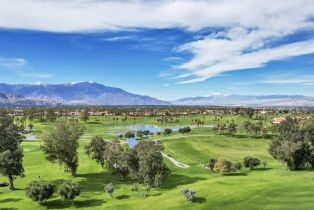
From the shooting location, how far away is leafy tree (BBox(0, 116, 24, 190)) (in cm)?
9706

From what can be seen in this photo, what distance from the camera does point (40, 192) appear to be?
8394 centimetres

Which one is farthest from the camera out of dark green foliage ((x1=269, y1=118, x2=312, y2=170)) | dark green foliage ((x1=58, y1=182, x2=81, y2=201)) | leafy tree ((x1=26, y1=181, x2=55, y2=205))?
dark green foliage ((x1=269, y1=118, x2=312, y2=170))

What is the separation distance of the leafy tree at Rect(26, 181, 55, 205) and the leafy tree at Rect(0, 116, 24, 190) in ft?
47.1

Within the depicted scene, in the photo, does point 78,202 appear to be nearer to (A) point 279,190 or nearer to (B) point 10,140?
(B) point 10,140

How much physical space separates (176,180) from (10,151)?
46185 millimetres

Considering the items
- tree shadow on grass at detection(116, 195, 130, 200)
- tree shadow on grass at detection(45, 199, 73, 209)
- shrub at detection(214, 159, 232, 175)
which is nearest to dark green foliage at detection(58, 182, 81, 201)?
tree shadow on grass at detection(45, 199, 73, 209)

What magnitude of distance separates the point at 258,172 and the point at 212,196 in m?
37.3

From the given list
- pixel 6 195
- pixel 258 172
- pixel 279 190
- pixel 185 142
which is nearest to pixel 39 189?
pixel 6 195

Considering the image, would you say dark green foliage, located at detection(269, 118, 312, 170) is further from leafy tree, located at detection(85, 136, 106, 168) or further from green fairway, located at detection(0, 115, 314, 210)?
leafy tree, located at detection(85, 136, 106, 168)

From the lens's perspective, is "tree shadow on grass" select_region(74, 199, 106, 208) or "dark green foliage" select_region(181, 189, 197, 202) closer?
"dark green foliage" select_region(181, 189, 197, 202)

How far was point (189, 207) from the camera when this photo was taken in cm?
7762

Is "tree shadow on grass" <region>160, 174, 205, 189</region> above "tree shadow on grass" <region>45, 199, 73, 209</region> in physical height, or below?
above

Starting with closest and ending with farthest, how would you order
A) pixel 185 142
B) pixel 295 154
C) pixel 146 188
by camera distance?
1. pixel 146 188
2. pixel 295 154
3. pixel 185 142

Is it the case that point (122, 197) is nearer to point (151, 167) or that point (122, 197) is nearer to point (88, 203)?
point (88, 203)
